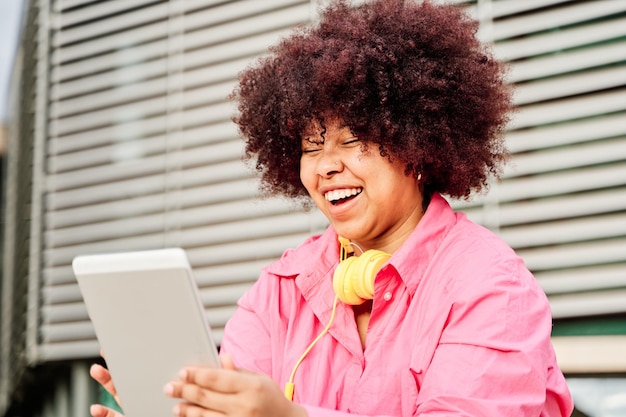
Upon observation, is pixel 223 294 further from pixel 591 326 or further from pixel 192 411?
pixel 192 411

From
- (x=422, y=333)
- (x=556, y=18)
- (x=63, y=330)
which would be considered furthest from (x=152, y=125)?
(x=422, y=333)

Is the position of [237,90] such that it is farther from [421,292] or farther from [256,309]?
[421,292]

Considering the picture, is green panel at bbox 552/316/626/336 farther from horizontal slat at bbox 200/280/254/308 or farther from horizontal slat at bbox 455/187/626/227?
horizontal slat at bbox 200/280/254/308

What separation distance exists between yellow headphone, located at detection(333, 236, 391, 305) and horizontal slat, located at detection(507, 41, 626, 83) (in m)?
1.48

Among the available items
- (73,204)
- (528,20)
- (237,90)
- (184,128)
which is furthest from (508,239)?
(73,204)

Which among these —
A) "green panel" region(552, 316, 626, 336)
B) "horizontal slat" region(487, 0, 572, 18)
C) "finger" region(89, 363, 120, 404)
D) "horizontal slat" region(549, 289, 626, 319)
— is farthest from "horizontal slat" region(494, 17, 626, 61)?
"finger" region(89, 363, 120, 404)

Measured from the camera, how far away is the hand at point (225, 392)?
174cm

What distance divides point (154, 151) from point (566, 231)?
8.59 feet

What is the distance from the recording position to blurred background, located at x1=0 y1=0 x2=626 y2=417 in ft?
11.9

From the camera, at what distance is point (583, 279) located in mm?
3604

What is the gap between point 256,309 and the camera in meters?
2.64

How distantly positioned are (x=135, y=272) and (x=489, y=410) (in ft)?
2.68

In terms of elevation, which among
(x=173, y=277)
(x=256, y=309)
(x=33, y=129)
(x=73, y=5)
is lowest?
(x=256, y=309)

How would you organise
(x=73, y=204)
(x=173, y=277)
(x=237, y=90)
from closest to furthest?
(x=173, y=277)
(x=237, y=90)
(x=73, y=204)
